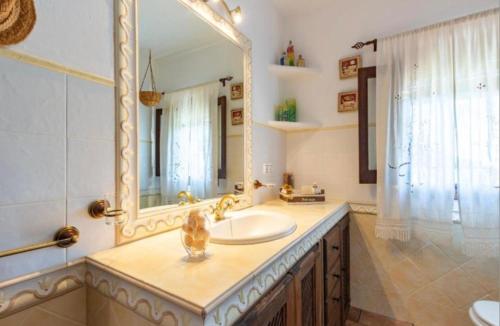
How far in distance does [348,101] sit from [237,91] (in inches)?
35.9

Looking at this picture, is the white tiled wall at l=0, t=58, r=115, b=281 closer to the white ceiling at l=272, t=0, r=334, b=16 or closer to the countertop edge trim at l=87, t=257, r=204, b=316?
the countertop edge trim at l=87, t=257, r=204, b=316

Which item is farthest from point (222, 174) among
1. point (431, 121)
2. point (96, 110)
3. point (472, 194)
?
point (472, 194)

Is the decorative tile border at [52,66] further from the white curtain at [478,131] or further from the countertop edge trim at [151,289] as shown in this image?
the white curtain at [478,131]

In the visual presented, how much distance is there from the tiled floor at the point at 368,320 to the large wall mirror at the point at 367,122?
1007 mm

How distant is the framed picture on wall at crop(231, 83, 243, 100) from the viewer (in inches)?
59.2

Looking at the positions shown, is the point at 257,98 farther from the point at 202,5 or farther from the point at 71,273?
the point at 71,273

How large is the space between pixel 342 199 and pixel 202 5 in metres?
1.62

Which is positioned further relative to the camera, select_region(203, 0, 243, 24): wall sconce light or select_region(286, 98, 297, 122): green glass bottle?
select_region(286, 98, 297, 122): green glass bottle

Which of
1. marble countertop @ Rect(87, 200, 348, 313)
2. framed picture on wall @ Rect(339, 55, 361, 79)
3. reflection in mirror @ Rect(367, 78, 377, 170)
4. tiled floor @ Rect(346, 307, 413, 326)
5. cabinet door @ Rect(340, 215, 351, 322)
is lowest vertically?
tiled floor @ Rect(346, 307, 413, 326)

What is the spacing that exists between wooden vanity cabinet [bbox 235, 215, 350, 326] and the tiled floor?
0.06 meters

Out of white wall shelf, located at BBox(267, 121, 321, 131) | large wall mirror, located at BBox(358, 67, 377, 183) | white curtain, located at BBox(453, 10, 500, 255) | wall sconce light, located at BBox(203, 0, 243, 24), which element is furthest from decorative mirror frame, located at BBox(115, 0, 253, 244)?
white curtain, located at BBox(453, 10, 500, 255)

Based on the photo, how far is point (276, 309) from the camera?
0.78m

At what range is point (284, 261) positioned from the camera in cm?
83

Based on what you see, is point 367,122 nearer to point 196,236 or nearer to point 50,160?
point 196,236
